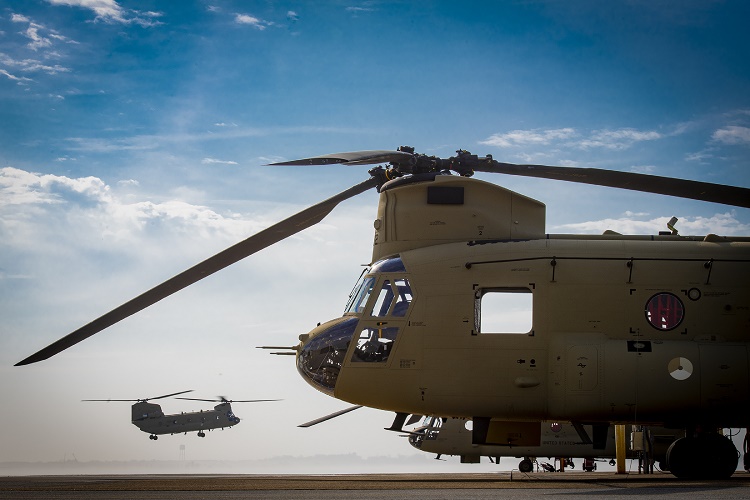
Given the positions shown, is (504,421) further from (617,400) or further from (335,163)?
(335,163)

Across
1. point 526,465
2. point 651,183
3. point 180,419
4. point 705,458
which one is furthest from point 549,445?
point 180,419

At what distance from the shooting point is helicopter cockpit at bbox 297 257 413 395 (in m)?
14.9

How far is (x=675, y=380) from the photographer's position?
555 inches

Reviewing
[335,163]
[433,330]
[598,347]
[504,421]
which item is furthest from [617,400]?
[335,163]

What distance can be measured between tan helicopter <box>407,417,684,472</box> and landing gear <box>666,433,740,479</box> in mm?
9128

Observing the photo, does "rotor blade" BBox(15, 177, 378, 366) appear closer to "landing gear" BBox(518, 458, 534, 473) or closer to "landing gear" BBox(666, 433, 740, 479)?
"landing gear" BBox(666, 433, 740, 479)

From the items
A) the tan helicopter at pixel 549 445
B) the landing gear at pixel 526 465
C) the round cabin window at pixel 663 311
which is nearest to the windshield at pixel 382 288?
the round cabin window at pixel 663 311

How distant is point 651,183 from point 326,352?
6333 millimetres

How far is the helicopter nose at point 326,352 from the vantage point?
1508 cm

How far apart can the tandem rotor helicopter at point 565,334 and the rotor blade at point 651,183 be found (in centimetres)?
3

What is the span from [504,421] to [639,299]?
10.3 feet

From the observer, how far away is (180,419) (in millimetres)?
62312

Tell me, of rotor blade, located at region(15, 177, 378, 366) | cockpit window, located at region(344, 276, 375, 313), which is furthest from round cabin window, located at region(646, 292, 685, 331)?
rotor blade, located at region(15, 177, 378, 366)

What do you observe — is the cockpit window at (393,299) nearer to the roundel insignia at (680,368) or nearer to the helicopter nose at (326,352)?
the helicopter nose at (326,352)
